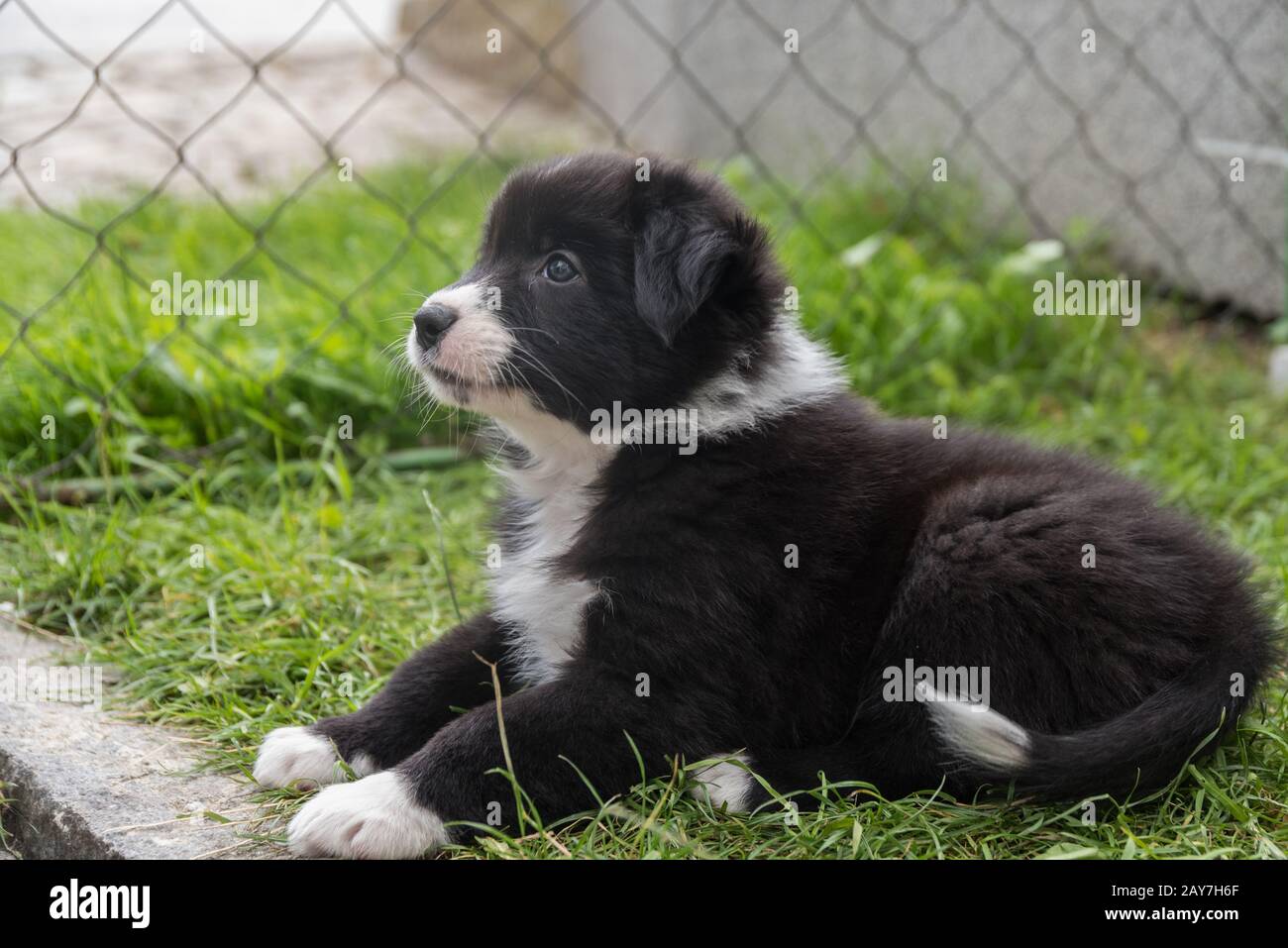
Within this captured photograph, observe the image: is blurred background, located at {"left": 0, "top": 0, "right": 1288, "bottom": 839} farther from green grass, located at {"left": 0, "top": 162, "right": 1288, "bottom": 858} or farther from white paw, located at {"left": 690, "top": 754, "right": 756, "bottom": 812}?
white paw, located at {"left": 690, "top": 754, "right": 756, "bottom": 812}

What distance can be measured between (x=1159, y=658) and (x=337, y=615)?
2058 millimetres

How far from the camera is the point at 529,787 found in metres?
2.54

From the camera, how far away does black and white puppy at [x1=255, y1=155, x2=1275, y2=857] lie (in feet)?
8.46

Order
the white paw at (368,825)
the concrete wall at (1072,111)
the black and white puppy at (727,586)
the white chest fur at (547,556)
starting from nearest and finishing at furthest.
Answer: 1. the white paw at (368,825)
2. the black and white puppy at (727,586)
3. the white chest fur at (547,556)
4. the concrete wall at (1072,111)

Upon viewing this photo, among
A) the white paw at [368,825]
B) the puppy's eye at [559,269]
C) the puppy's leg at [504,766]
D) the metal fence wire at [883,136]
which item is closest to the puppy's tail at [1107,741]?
the puppy's leg at [504,766]

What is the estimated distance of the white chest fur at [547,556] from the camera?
9.48ft

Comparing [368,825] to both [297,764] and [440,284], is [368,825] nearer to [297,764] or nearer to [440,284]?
[297,764]

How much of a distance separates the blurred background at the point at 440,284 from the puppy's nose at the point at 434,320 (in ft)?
2.74

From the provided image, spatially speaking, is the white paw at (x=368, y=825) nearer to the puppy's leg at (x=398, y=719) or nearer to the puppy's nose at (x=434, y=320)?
the puppy's leg at (x=398, y=719)

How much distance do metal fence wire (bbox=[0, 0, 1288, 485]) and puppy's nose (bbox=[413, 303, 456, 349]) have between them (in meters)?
1.64

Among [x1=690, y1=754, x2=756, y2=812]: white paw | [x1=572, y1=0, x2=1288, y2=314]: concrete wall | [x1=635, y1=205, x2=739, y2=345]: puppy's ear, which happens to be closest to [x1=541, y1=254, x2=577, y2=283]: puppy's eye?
[x1=635, y1=205, x2=739, y2=345]: puppy's ear

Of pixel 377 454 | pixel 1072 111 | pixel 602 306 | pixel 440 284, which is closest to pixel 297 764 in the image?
pixel 602 306

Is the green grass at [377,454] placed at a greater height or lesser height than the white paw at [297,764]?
greater
